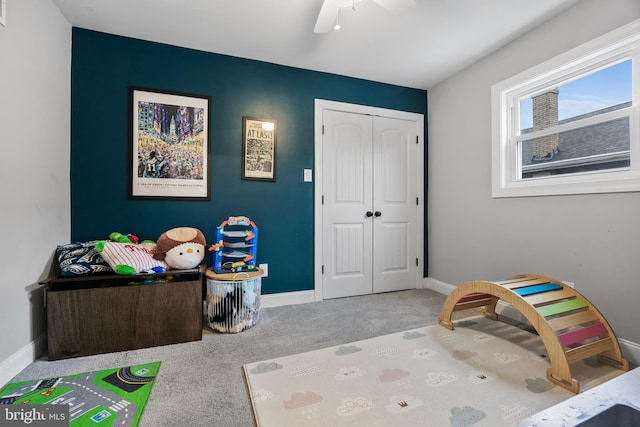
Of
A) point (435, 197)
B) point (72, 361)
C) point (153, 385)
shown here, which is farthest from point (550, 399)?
point (72, 361)

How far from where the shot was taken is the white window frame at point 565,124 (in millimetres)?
1761

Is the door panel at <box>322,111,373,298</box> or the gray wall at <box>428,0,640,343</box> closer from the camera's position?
the gray wall at <box>428,0,640,343</box>

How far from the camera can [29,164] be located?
172 cm

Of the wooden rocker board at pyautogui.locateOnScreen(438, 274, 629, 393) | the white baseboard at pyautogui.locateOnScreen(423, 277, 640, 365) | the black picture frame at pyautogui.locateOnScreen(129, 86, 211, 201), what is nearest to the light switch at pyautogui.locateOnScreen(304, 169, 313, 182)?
the black picture frame at pyautogui.locateOnScreen(129, 86, 211, 201)

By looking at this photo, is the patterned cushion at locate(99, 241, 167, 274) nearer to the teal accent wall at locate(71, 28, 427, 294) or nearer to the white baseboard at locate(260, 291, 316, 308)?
the teal accent wall at locate(71, 28, 427, 294)

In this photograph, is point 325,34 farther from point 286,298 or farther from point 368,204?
point 286,298

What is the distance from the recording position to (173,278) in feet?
6.61

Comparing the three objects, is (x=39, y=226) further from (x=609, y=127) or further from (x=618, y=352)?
(x=609, y=127)

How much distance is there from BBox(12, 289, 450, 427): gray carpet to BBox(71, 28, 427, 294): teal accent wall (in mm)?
539

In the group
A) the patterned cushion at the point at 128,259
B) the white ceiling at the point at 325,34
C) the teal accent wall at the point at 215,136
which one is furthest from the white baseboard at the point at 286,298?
the white ceiling at the point at 325,34

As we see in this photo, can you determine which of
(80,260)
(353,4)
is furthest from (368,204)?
(80,260)

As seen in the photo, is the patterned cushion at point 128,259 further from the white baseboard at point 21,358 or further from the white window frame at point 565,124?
the white window frame at point 565,124

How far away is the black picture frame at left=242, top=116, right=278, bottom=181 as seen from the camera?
2.67 metres

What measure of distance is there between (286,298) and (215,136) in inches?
67.3
